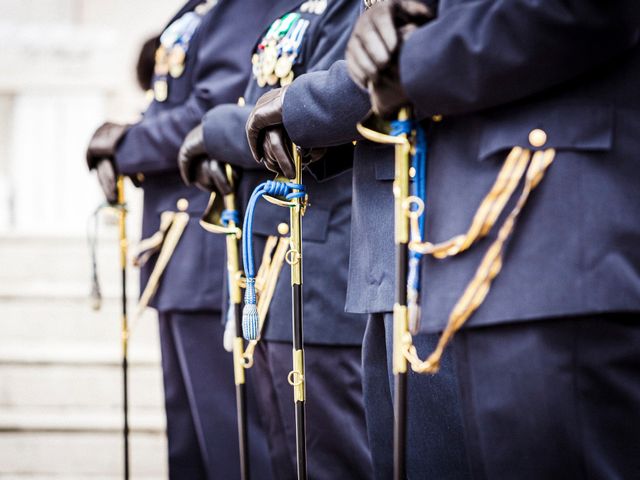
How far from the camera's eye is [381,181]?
129cm

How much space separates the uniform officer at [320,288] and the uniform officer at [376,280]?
207mm

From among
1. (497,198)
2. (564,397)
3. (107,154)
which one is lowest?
(564,397)

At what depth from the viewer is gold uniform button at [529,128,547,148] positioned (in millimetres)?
945

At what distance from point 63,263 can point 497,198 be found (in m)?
3.02

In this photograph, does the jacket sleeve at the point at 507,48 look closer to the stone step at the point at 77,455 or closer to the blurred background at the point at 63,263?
the blurred background at the point at 63,263

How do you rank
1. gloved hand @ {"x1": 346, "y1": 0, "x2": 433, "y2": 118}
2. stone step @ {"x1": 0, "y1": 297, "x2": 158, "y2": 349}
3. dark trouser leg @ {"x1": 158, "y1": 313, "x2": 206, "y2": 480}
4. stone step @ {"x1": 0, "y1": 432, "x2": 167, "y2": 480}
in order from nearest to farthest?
gloved hand @ {"x1": 346, "y1": 0, "x2": 433, "y2": 118}
dark trouser leg @ {"x1": 158, "y1": 313, "x2": 206, "y2": 480}
stone step @ {"x1": 0, "y1": 432, "x2": 167, "y2": 480}
stone step @ {"x1": 0, "y1": 297, "x2": 158, "y2": 349}

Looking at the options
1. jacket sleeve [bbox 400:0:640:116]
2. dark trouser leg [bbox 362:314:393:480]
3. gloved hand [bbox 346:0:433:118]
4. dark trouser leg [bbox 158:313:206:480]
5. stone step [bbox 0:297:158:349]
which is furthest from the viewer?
stone step [bbox 0:297:158:349]

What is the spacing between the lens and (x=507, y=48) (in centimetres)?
92

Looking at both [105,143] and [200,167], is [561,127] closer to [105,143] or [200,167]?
[200,167]

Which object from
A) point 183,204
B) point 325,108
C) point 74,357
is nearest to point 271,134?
point 325,108

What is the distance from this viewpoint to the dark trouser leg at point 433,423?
1221mm

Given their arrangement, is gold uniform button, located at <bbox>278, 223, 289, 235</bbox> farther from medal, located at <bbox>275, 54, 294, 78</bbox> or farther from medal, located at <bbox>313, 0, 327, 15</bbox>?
medal, located at <bbox>313, 0, 327, 15</bbox>

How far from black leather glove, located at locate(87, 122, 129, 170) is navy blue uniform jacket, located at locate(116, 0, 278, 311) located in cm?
4

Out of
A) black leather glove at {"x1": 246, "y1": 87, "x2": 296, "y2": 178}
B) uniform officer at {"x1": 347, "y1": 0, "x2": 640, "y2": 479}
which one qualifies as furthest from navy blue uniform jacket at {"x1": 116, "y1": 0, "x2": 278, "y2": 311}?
uniform officer at {"x1": 347, "y1": 0, "x2": 640, "y2": 479}
